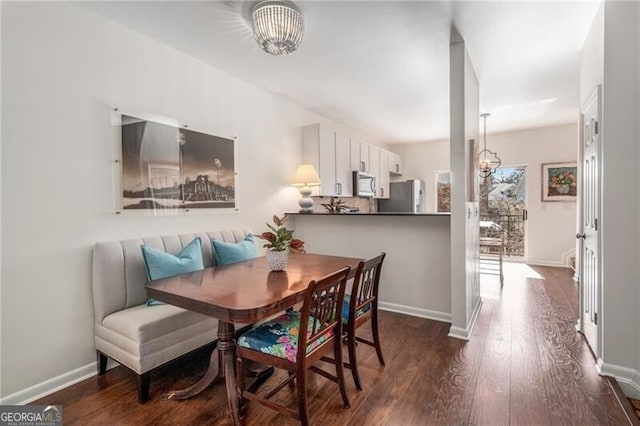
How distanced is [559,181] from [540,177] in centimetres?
29

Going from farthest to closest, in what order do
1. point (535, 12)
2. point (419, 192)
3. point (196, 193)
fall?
point (419, 192)
point (196, 193)
point (535, 12)

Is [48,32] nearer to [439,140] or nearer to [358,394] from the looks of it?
[358,394]

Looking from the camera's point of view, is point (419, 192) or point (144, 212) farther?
point (419, 192)

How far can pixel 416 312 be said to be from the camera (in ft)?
10.6

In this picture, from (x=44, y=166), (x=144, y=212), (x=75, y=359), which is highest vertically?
(x=44, y=166)

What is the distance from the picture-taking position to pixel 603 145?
207 centimetres

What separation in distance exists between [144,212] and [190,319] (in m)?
0.95

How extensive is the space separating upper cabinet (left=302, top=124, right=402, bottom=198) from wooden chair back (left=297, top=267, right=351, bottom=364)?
8.61ft

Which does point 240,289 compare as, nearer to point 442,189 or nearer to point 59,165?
point 59,165

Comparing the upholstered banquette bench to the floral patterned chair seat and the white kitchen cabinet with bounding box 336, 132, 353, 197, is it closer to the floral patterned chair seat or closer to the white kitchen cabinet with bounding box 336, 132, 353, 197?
the floral patterned chair seat

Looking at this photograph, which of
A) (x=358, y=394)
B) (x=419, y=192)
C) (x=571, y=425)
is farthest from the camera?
(x=419, y=192)

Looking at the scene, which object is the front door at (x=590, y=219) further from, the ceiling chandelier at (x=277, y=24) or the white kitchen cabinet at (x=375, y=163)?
the white kitchen cabinet at (x=375, y=163)

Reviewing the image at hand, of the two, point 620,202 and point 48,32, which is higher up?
point 48,32

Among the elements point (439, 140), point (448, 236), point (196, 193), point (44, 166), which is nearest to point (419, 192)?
point (439, 140)
